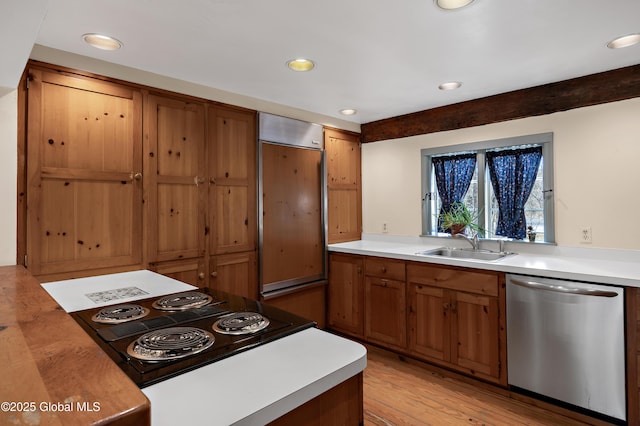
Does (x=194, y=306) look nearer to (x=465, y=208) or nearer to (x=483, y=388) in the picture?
(x=483, y=388)

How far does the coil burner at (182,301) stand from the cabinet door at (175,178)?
1032mm

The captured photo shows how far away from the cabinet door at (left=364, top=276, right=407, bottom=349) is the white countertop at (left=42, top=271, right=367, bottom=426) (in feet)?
6.75

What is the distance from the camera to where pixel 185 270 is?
259 cm

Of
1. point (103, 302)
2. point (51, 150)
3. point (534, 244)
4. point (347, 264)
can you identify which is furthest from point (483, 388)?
point (51, 150)

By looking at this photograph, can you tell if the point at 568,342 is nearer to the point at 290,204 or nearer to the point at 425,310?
the point at 425,310

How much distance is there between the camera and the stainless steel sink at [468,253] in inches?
115

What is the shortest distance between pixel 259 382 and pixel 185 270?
1976 mm

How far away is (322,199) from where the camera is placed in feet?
11.8

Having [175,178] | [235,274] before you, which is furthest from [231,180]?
[235,274]

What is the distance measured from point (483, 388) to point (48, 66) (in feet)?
11.7

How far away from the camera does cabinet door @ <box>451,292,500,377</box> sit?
251cm

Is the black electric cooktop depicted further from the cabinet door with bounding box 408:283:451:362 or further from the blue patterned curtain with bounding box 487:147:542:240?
the blue patterned curtain with bounding box 487:147:542:240

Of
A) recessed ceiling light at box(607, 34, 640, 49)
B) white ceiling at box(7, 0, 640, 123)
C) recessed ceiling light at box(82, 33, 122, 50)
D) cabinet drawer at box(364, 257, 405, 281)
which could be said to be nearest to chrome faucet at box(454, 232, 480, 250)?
cabinet drawer at box(364, 257, 405, 281)

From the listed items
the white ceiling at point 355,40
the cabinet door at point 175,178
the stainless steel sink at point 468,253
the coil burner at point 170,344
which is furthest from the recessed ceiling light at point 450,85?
the coil burner at point 170,344
